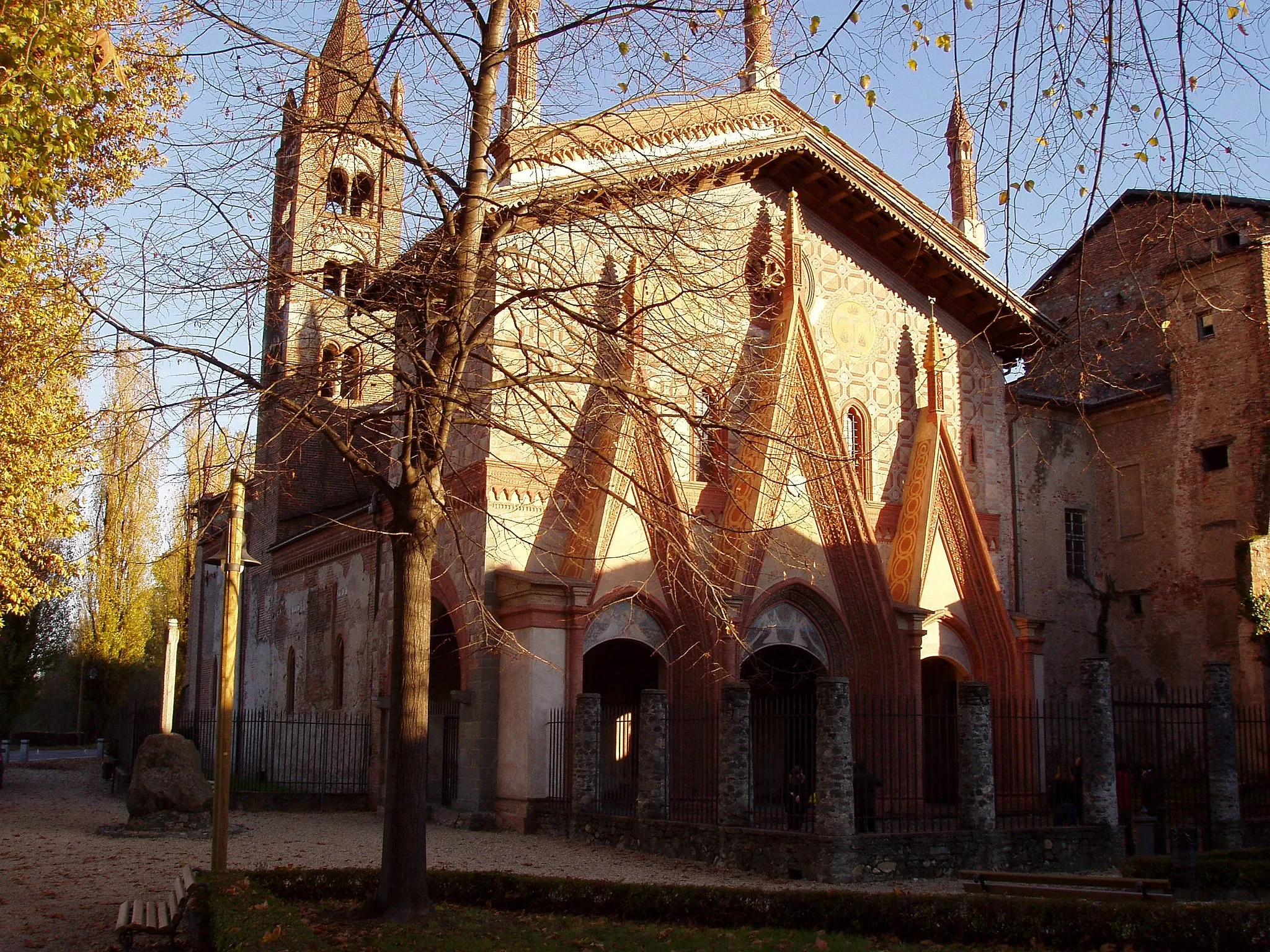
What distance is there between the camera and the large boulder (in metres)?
18.0

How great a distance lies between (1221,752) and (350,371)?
13.8 m

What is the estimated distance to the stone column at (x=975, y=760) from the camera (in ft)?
50.4

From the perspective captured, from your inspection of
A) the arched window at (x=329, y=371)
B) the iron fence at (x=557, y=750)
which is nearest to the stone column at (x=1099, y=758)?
the iron fence at (x=557, y=750)

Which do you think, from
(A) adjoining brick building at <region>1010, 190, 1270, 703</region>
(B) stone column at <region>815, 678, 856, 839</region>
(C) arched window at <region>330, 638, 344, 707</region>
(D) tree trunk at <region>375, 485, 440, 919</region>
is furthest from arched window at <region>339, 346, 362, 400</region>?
(A) adjoining brick building at <region>1010, 190, 1270, 703</region>

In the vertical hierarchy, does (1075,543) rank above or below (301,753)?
above

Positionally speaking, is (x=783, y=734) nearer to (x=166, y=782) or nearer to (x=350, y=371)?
(x=166, y=782)

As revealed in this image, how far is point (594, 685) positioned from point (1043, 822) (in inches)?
337

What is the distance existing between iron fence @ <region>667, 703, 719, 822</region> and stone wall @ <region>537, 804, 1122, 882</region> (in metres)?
1.21

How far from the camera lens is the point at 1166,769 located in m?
24.5

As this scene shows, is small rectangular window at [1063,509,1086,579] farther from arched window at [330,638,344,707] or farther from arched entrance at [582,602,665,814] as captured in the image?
arched window at [330,638,344,707]

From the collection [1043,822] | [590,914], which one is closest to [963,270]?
[1043,822]

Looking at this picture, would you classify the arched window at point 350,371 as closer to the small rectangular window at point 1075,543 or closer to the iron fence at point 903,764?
the iron fence at point 903,764

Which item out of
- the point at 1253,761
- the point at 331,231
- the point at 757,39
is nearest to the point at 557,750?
the point at 331,231

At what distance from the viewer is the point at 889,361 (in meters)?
23.0
